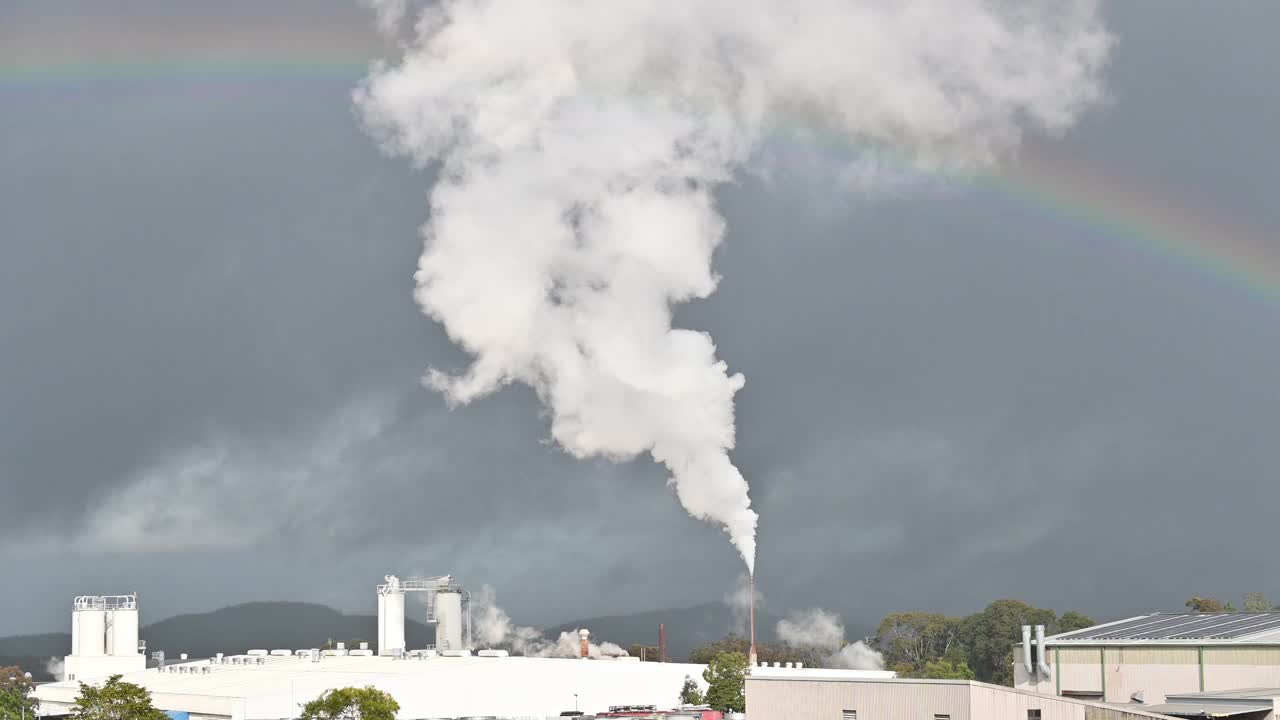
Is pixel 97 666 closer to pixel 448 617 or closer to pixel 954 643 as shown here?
pixel 448 617

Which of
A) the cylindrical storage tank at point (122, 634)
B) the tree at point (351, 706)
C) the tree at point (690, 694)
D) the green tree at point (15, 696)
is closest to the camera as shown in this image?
the tree at point (351, 706)

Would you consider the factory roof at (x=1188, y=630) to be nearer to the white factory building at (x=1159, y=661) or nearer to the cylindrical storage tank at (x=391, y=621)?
the white factory building at (x=1159, y=661)

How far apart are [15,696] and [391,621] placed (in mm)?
32005

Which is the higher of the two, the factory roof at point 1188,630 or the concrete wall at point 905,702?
the factory roof at point 1188,630

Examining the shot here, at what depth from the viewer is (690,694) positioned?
11956 cm

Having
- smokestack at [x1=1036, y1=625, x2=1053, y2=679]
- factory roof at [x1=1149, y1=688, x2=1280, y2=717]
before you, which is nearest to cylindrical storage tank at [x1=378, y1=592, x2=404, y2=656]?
smokestack at [x1=1036, y1=625, x2=1053, y2=679]

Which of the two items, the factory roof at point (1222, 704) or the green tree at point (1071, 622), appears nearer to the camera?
the factory roof at point (1222, 704)

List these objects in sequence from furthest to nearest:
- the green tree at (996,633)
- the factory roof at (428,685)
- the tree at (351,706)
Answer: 1. the green tree at (996,633)
2. the factory roof at (428,685)
3. the tree at (351,706)

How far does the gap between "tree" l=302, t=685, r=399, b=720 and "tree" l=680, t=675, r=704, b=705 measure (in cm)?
3725

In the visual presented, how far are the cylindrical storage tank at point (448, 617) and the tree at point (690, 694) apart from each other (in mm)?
27269

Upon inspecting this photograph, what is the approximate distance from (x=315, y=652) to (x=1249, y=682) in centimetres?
8449

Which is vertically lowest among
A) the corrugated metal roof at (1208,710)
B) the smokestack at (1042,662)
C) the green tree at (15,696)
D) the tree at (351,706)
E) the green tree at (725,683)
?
the green tree at (15,696)

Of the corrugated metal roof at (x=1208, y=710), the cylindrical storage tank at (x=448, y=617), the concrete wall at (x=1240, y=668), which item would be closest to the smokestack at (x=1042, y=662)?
the concrete wall at (x=1240, y=668)

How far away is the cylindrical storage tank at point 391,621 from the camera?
138m
